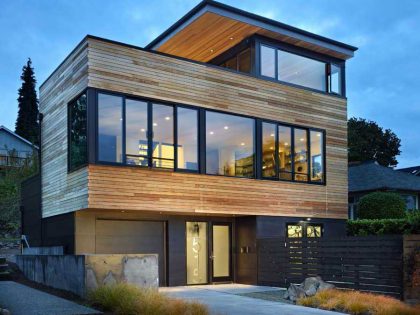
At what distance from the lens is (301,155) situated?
1688 centimetres

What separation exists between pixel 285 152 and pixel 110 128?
5.94 meters

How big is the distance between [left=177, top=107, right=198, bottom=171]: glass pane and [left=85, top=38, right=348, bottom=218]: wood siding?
1.00ft

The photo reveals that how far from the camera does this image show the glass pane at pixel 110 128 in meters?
12.9

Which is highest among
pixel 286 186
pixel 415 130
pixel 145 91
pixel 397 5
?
pixel 397 5

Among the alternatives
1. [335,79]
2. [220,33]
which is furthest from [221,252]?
[335,79]

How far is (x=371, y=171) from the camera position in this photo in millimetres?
29047

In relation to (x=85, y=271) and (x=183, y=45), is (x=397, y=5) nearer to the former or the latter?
(x=183, y=45)

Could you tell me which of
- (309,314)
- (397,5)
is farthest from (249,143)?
(397,5)

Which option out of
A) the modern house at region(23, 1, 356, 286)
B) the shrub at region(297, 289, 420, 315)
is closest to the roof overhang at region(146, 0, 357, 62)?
the modern house at region(23, 1, 356, 286)

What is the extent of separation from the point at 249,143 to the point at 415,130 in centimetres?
7302

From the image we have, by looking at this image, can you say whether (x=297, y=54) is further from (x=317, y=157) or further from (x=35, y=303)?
(x=35, y=303)

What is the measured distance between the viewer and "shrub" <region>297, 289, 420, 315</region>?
9344 millimetres

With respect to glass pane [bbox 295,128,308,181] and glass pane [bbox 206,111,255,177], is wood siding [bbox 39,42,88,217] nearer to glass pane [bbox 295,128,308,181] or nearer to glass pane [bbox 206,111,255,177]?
glass pane [bbox 206,111,255,177]

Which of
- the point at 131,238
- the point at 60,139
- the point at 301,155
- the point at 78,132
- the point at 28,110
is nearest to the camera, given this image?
the point at 78,132
